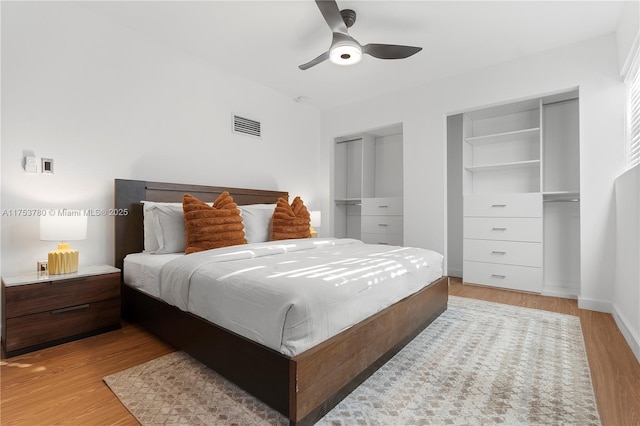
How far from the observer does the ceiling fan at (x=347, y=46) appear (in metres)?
2.34

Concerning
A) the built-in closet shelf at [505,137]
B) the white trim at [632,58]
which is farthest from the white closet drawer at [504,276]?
the white trim at [632,58]

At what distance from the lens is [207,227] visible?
2.47m

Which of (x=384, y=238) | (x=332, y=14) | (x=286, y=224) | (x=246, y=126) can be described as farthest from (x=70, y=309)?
(x=384, y=238)

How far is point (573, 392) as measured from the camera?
1.54 m

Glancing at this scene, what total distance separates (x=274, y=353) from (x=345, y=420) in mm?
436

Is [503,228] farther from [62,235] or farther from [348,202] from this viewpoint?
[62,235]

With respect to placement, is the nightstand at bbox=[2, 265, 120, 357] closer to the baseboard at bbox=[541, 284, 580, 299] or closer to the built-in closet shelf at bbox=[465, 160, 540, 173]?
the built-in closet shelf at bbox=[465, 160, 540, 173]

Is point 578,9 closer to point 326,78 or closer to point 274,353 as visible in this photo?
point 326,78

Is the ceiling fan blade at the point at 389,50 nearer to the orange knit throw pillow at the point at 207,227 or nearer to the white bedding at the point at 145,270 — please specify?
the orange knit throw pillow at the point at 207,227

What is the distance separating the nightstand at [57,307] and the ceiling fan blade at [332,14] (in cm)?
246

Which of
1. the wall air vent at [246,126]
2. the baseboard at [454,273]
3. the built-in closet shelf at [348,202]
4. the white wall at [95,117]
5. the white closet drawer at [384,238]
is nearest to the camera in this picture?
the white wall at [95,117]

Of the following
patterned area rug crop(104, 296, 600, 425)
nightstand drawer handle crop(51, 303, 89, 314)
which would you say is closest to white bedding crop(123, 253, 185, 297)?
nightstand drawer handle crop(51, 303, 89, 314)

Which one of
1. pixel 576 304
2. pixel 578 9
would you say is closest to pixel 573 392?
pixel 576 304

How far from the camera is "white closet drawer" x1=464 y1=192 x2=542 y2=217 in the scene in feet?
11.1
